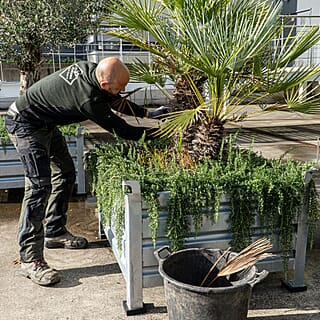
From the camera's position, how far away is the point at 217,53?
2615 mm

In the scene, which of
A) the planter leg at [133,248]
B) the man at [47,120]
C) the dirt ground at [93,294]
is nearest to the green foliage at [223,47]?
the man at [47,120]

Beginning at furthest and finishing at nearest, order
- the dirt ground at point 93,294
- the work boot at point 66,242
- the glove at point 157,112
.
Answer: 1. the work boot at point 66,242
2. the glove at point 157,112
3. the dirt ground at point 93,294

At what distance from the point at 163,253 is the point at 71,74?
1.47 m

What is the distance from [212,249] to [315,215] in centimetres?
78

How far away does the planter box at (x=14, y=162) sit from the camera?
4.73 meters

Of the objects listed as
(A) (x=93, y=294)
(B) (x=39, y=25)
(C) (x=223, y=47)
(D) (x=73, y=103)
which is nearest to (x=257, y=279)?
(A) (x=93, y=294)

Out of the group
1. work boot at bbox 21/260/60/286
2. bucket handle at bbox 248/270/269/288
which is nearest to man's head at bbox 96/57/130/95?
work boot at bbox 21/260/60/286

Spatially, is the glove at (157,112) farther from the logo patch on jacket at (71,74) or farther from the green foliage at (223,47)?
the logo patch on jacket at (71,74)

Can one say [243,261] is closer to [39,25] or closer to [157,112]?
[157,112]

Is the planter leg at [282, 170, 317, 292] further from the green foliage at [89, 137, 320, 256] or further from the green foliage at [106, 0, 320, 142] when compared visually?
the green foliage at [106, 0, 320, 142]

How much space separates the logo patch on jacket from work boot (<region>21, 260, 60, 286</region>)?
136 centimetres

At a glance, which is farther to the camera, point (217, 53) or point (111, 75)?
point (111, 75)

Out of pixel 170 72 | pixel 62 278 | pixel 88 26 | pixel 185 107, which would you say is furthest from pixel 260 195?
pixel 88 26

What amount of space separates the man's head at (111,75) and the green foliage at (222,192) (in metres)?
0.55
